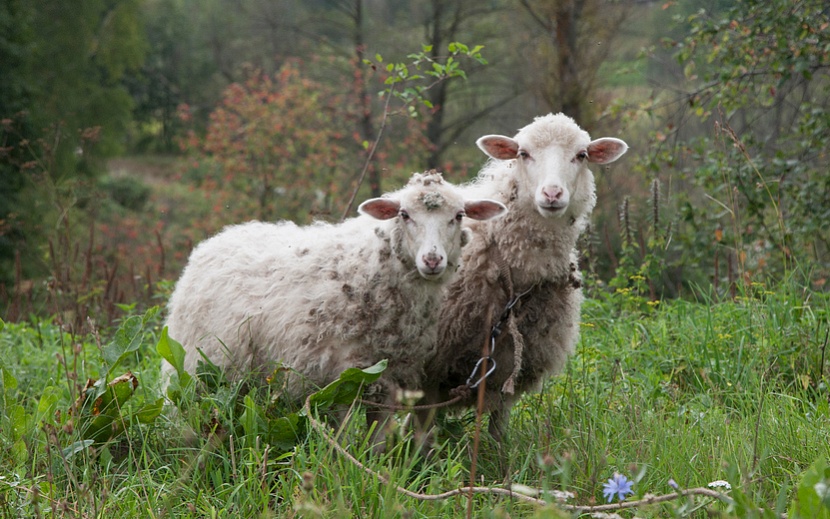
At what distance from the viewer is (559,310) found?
4.50m

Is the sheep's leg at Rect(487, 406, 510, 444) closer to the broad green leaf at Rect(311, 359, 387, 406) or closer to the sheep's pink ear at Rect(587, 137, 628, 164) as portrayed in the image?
the broad green leaf at Rect(311, 359, 387, 406)

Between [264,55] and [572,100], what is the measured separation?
14.7m

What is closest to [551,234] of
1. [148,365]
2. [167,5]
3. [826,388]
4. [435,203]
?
[435,203]

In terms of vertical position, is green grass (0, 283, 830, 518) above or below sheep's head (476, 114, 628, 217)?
below

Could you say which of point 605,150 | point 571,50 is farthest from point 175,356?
point 571,50

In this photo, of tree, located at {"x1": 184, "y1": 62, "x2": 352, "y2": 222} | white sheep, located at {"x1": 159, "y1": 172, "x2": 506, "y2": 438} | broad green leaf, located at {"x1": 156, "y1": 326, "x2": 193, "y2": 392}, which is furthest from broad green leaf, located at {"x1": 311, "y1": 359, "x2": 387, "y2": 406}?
tree, located at {"x1": 184, "y1": 62, "x2": 352, "y2": 222}

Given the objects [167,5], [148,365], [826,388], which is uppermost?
[167,5]

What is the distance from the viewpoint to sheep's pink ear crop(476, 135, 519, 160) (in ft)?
14.9

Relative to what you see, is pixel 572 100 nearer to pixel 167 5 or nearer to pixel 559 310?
pixel 559 310

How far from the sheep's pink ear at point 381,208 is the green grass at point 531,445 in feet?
3.27

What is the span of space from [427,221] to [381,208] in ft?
0.94

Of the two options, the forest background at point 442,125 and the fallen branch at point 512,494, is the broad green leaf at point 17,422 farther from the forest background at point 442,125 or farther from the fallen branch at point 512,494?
the forest background at point 442,125

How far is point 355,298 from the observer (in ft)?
13.1

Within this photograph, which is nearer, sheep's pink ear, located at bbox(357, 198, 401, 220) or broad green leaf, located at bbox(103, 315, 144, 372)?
broad green leaf, located at bbox(103, 315, 144, 372)
